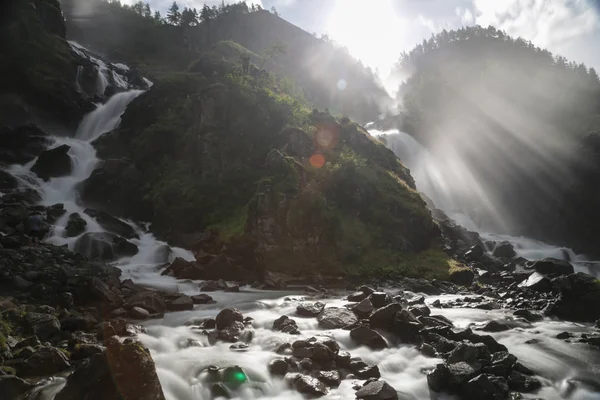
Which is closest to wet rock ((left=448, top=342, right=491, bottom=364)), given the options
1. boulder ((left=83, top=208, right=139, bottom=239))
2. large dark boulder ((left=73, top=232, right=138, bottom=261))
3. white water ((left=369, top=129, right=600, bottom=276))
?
large dark boulder ((left=73, top=232, right=138, bottom=261))

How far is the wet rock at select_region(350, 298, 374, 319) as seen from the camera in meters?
19.5

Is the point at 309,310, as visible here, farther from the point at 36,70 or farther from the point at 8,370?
the point at 36,70


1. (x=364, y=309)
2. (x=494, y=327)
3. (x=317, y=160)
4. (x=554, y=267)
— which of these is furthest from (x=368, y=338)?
(x=317, y=160)

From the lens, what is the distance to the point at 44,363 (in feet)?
37.1

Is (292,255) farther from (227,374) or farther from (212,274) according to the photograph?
(227,374)

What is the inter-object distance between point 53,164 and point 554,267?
176 ft

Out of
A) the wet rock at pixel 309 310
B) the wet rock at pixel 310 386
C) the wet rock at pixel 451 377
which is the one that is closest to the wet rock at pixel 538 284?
the wet rock at pixel 309 310

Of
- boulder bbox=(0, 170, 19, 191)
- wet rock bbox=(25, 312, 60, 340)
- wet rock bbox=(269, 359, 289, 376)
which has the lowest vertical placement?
wet rock bbox=(269, 359, 289, 376)

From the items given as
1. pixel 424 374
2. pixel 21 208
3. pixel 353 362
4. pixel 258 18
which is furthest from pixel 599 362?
pixel 258 18

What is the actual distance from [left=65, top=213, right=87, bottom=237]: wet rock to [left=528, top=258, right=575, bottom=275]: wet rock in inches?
1561

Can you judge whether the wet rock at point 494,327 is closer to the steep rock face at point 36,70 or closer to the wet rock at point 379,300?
the wet rock at point 379,300

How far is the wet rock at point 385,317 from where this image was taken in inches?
705

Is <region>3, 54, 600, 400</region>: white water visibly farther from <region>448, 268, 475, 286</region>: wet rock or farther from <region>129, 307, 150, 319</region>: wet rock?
<region>448, 268, 475, 286</region>: wet rock

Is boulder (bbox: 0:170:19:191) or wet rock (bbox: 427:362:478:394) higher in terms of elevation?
boulder (bbox: 0:170:19:191)
